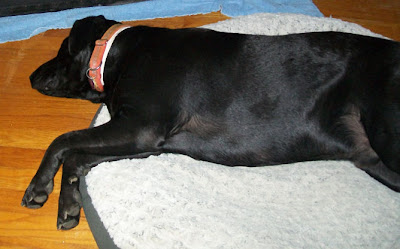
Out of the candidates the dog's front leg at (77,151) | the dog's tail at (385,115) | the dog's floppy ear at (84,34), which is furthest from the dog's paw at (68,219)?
the dog's tail at (385,115)

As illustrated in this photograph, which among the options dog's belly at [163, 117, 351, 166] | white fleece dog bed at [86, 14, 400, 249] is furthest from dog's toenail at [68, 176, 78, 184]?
dog's belly at [163, 117, 351, 166]

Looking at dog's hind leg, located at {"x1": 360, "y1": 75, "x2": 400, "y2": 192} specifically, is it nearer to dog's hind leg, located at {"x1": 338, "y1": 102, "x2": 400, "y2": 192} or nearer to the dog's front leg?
dog's hind leg, located at {"x1": 338, "y1": 102, "x2": 400, "y2": 192}

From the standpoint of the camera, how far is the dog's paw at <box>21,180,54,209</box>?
96.1 inches

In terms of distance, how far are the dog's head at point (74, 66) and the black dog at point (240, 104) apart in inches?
6.9

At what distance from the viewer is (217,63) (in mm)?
2441

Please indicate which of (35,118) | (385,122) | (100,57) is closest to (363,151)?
(385,122)

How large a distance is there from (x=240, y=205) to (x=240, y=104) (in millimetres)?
572

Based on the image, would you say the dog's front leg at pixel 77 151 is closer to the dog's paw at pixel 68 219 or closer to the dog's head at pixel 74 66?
the dog's paw at pixel 68 219

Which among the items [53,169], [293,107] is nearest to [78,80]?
[53,169]

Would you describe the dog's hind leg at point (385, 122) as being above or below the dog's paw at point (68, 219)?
above

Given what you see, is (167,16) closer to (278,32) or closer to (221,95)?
(278,32)

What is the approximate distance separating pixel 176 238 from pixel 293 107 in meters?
0.91

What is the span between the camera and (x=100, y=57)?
2543 millimetres

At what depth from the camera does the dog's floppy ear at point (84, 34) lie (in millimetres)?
2611
